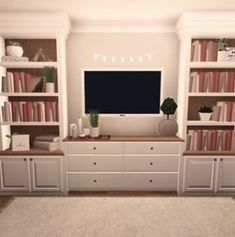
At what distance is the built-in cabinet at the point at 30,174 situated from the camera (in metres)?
3.18

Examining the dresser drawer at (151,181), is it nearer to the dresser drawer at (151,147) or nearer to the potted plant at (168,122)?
the dresser drawer at (151,147)

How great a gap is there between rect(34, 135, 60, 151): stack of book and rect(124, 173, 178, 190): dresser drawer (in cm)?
112

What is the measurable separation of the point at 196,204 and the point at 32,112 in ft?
8.52

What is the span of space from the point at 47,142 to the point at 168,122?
6.06ft

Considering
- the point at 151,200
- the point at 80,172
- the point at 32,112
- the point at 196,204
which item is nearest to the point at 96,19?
the point at 32,112

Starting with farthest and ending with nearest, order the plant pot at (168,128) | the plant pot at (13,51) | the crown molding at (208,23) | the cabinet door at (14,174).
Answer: the plant pot at (168,128) < the cabinet door at (14,174) < the plant pot at (13,51) < the crown molding at (208,23)

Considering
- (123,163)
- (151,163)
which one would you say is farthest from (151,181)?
(123,163)

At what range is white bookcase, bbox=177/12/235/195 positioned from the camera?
3014 millimetres

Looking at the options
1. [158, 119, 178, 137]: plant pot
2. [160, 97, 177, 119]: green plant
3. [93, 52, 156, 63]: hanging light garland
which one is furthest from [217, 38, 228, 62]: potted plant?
[158, 119, 178, 137]: plant pot

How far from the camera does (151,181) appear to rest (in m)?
3.31

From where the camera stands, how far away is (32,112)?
326 centimetres

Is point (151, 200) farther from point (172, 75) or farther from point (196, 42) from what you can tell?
point (196, 42)

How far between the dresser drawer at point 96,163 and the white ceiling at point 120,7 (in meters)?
2.02

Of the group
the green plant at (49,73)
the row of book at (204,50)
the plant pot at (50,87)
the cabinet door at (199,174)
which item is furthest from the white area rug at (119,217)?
the row of book at (204,50)
